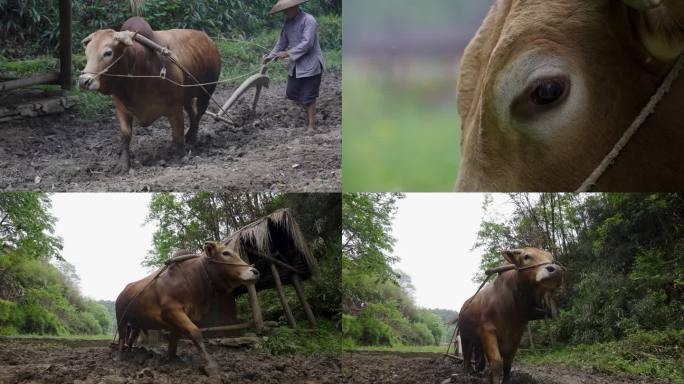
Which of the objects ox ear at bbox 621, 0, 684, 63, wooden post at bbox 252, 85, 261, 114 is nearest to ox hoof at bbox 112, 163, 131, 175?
wooden post at bbox 252, 85, 261, 114

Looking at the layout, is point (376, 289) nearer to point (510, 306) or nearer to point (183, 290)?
point (510, 306)

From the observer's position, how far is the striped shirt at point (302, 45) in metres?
4.74

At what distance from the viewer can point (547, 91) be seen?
2793mm

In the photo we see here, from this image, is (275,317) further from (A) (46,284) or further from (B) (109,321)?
(A) (46,284)

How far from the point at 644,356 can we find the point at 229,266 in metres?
2.63

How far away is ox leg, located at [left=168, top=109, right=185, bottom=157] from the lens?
4.79 metres

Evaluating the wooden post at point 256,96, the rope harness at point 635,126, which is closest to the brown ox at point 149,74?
the wooden post at point 256,96

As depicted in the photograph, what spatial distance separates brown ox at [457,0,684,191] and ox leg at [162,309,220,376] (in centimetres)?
235

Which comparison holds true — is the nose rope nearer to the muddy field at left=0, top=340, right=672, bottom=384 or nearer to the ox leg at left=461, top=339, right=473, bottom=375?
the muddy field at left=0, top=340, right=672, bottom=384

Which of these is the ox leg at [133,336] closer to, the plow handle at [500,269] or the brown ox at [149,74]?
the brown ox at [149,74]

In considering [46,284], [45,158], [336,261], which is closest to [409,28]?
[336,261]

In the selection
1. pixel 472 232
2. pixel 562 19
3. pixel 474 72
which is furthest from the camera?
pixel 472 232

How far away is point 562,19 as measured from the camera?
2.77m

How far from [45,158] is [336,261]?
208 cm
